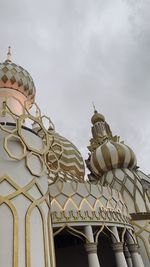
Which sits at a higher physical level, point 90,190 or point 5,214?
point 90,190

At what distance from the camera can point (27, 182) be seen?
225 inches

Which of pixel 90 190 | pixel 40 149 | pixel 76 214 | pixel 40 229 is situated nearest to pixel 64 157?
pixel 90 190

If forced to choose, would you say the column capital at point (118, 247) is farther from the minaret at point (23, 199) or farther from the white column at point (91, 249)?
the minaret at point (23, 199)

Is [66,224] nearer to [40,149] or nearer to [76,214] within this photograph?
[76,214]

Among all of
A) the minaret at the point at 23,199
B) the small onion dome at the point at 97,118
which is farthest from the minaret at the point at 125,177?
the minaret at the point at 23,199

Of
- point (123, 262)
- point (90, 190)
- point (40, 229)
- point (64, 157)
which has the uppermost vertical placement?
point (64, 157)

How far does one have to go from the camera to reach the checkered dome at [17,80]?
10500 mm

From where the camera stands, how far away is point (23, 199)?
17.7 ft

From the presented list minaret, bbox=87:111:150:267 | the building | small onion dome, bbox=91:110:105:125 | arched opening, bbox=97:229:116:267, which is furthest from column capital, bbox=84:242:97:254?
small onion dome, bbox=91:110:105:125

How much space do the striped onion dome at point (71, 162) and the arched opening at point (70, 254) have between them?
5.10m

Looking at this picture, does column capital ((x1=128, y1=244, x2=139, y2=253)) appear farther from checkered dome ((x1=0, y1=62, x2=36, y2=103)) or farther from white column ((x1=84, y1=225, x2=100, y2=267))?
checkered dome ((x1=0, y1=62, x2=36, y2=103))

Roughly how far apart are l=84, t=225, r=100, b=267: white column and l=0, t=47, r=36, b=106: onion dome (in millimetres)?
6560

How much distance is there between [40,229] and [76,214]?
9.91 ft

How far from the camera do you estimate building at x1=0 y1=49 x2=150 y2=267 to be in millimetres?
5137
